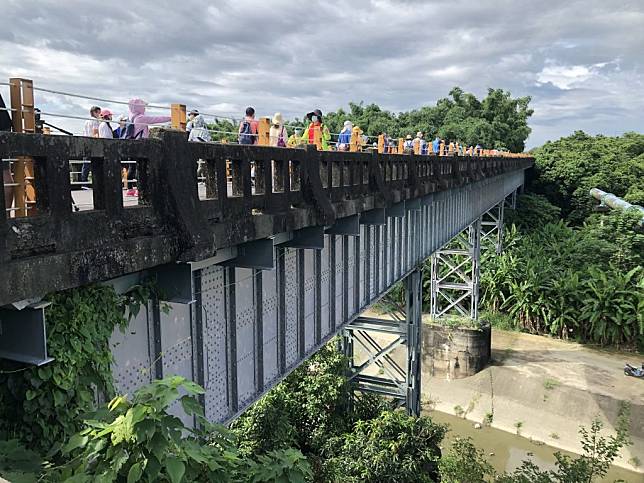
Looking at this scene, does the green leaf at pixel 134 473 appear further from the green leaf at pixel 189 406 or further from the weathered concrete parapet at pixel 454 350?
the weathered concrete parapet at pixel 454 350

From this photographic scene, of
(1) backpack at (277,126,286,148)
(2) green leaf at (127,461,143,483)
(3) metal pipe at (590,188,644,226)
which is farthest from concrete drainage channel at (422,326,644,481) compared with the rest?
(2) green leaf at (127,461,143,483)

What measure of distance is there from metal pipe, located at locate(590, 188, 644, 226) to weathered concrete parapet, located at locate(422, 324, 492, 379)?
1717 cm

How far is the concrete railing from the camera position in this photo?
3.75 m

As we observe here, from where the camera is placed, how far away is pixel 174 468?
3125 millimetres

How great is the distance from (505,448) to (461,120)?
153 ft

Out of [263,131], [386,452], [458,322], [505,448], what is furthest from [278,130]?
[458,322]

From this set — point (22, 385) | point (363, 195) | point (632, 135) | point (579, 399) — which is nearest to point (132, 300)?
point (22, 385)

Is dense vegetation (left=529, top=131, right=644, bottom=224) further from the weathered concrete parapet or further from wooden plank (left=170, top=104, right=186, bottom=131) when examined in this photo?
wooden plank (left=170, top=104, right=186, bottom=131)

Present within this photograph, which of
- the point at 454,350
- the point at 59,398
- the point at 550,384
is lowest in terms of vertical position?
the point at 550,384

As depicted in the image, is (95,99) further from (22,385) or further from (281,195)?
(281,195)

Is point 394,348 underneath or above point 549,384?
above

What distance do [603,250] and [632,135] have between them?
45690 millimetres

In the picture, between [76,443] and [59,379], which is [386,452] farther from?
[76,443]

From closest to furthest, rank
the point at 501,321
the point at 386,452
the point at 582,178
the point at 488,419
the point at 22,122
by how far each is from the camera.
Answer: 1. the point at 22,122
2. the point at 386,452
3. the point at 488,419
4. the point at 501,321
5. the point at 582,178
